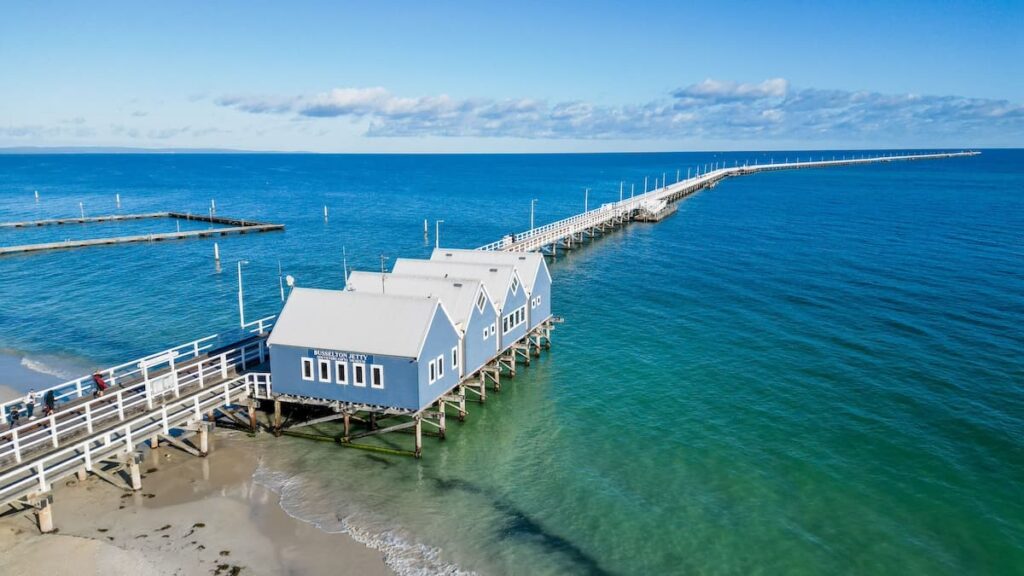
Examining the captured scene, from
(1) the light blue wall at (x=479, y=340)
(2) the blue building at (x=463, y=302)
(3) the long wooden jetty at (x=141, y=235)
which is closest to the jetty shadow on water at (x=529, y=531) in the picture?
(2) the blue building at (x=463, y=302)

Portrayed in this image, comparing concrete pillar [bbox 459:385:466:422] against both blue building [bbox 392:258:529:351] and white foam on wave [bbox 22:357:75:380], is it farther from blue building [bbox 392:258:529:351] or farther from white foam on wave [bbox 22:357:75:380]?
white foam on wave [bbox 22:357:75:380]

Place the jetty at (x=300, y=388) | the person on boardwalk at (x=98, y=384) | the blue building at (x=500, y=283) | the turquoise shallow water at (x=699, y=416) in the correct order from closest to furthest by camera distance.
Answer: the turquoise shallow water at (x=699, y=416), the jetty at (x=300, y=388), the person on boardwalk at (x=98, y=384), the blue building at (x=500, y=283)

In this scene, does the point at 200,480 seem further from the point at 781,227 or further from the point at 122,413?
the point at 781,227

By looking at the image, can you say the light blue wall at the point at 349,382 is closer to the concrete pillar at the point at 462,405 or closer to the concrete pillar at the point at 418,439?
the concrete pillar at the point at 418,439

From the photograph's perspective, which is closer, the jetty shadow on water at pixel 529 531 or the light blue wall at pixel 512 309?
the jetty shadow on water at pixel 529 531

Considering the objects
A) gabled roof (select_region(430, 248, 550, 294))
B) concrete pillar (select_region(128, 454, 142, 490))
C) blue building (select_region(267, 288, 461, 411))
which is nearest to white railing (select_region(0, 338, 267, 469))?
concrete pillar (select_region(128, 454, 142, 490))

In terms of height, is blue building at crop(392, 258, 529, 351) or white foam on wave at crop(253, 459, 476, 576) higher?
blue building at crop(392, 258, 529, 351)

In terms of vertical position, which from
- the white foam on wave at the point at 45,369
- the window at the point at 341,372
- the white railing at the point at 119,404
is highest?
the window at the point at 341,372
